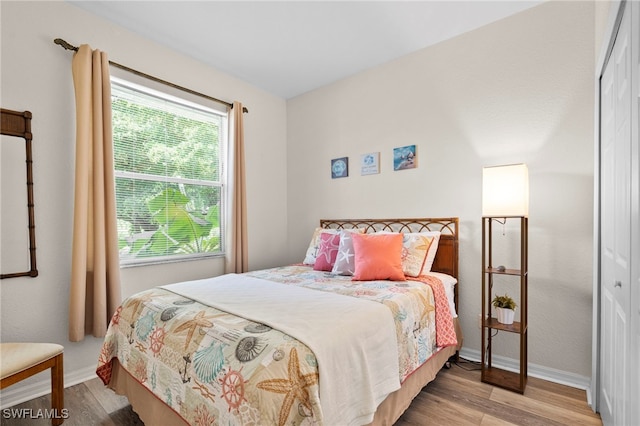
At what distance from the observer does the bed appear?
1.16 metres

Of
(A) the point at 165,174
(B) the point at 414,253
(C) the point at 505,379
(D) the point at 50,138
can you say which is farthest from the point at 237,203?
(C) the point at 505,379

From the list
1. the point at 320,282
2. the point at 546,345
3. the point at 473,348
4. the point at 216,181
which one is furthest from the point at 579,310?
the point at 216,181

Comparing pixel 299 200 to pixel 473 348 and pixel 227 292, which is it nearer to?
pixel 227 292

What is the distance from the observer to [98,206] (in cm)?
230

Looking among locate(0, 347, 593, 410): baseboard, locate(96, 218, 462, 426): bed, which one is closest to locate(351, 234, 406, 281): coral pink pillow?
locate(96, 218, 462, 426): bed

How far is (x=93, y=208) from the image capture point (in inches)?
91.4

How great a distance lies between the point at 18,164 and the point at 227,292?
1.67 metres

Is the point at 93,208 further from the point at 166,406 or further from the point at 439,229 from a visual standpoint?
the point at 439,229

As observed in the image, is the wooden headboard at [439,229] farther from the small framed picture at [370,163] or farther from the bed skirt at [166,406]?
the bed skirt at [166,406]

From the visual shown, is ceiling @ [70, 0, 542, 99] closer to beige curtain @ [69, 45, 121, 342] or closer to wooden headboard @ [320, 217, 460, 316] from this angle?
beige curtain @ [69, 45, 121, 342]

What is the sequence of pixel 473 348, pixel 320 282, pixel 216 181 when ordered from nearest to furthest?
1. pixel 320 282
2. pixel 473 348
3. pixel 216 181

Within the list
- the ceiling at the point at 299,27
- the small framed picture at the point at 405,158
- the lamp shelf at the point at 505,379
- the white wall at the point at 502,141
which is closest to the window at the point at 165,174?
the ceiling at the point at 299,27

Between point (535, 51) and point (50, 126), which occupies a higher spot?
point (535, 51)

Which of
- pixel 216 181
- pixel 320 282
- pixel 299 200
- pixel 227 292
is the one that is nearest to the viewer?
pixel 227 292
